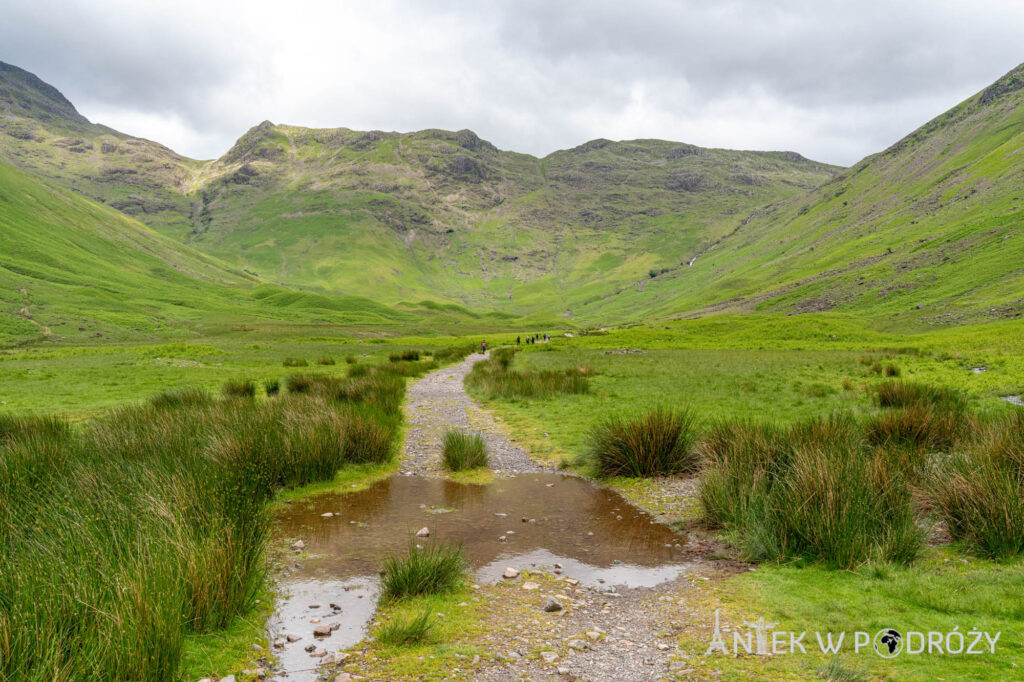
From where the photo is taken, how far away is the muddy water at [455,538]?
A: 20.1 ft

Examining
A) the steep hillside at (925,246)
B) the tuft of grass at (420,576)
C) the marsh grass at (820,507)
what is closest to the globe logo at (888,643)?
the marsh grass at (820,507)

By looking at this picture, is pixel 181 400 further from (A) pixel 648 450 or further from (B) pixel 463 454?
(A) pixel 648 450

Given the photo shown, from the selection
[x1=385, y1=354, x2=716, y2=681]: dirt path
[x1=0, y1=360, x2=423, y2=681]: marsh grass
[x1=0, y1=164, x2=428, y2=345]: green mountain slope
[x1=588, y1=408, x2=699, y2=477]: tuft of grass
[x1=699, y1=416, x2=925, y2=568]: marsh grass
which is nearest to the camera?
[x1=0, y1=360, x2=423, y2=681]: marsh grass

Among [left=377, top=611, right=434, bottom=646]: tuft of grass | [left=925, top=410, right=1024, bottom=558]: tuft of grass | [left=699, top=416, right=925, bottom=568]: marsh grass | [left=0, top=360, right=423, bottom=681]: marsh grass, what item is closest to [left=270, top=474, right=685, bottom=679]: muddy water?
[left=377, top=611, right=434, bottom=646]: tuft of grass

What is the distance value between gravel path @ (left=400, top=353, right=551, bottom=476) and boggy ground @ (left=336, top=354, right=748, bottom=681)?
601 cm

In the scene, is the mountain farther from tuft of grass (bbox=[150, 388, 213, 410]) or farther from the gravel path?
the gravel path

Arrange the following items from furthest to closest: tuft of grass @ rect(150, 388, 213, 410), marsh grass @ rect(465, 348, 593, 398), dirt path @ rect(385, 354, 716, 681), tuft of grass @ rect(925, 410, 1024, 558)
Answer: marsh grass @ rect(465, 348, 593, 398), tuft of grass @ rect(150, 388, 213, 410), tuft of grass @ rect(925, 410, 1024, 558), dirt path @ rect(385, 354, 716, 681)

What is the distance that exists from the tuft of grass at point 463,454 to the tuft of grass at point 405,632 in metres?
7.36

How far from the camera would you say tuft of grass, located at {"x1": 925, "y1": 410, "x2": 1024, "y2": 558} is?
6617 millimetres

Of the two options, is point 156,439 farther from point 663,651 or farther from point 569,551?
point 663,651

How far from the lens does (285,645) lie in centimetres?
528

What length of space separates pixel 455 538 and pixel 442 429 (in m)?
8.96

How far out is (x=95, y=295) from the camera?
5044 inches

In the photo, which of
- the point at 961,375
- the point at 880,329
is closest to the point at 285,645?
the point at 961,375
